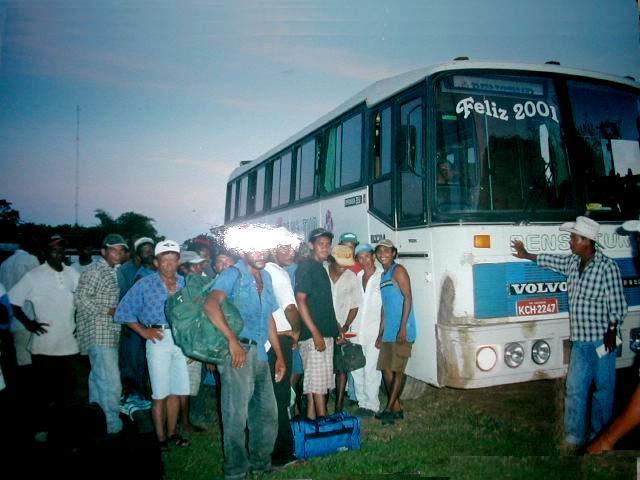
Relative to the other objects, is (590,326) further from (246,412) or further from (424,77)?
(246,412)

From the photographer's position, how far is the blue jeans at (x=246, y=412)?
3.97m

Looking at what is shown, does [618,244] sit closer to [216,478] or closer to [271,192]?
[216,478]

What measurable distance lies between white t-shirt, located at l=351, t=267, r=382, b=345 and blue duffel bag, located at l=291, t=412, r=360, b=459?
3.67 ft

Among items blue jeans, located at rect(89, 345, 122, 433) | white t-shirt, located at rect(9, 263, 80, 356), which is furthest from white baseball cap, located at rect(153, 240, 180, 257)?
white t-shirt, located at rect(9, 263, 80, 356)

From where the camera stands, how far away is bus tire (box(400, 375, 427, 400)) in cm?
609

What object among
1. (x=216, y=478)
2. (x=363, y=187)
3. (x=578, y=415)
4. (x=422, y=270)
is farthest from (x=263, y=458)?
(x=363, y=187)

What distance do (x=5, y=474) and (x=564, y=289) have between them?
553cm

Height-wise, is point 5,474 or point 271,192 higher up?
point 271,192

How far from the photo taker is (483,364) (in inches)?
180

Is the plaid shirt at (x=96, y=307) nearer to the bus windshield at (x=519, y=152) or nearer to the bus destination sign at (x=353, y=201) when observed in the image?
the bus destination sign at (x=353, y=201)

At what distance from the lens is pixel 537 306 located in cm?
484

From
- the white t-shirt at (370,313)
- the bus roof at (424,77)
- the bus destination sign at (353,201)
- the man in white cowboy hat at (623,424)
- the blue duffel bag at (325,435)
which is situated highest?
the bus roof at (424,77)

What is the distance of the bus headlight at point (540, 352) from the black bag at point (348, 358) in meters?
1.83

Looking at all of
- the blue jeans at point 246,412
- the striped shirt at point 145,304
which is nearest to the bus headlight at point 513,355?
the blue jeans at point 246,412
